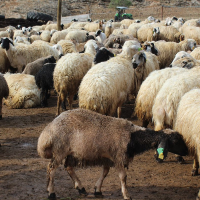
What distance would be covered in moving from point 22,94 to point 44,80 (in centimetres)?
76

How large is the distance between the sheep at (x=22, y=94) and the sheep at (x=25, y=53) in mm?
2846

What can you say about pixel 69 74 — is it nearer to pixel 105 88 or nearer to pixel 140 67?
pixel 140 67

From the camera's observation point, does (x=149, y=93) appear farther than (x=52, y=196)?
Yes

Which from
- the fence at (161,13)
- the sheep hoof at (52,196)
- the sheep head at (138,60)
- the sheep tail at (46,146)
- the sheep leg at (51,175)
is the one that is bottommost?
the sheep hoof at (52,196)

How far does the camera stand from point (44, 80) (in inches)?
347

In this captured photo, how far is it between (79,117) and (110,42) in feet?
36.8

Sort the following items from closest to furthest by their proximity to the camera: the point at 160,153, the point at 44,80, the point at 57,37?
1. the point at 160,153
2. the point at 44,80
3. the point at 57,37

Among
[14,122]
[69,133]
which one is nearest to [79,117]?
[69,133]

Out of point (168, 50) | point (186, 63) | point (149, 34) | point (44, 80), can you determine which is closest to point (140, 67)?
point (186, 63)

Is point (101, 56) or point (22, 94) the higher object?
point (101, 56)

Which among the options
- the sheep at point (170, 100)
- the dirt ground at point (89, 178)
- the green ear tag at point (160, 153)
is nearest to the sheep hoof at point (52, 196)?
the dirt ground at point (89, 178)

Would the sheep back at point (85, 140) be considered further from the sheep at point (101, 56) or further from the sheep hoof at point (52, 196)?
the sheep at point (101, 56)

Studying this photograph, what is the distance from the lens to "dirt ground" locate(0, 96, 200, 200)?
4297mm

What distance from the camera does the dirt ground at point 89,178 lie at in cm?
Answer: 430
